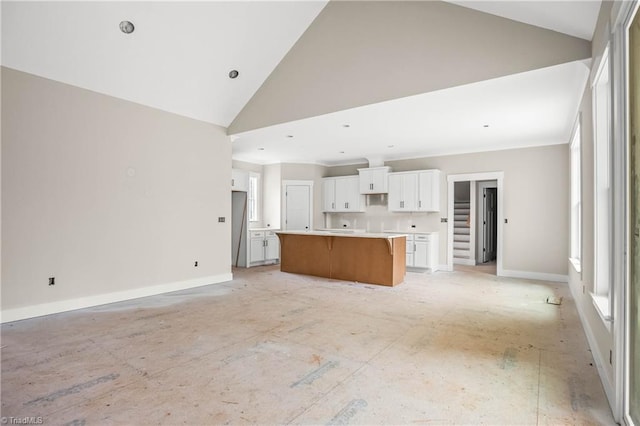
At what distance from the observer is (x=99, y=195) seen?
4.63 m

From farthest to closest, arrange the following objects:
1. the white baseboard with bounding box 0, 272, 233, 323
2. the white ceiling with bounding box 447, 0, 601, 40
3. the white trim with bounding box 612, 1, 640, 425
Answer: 1. the white baseboard with bounding box 0, 272, 233, 323
2. the white ceiling with bounding box 447, 0, 601, 40
3. the white trim with bounding box 612, 1, 640, 425

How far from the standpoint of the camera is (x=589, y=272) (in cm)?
329

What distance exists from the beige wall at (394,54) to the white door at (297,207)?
3385mm

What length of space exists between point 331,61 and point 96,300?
15.1 ft

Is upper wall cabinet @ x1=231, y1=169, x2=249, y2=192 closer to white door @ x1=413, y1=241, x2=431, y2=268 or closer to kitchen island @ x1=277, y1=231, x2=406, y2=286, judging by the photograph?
kitchen island @ x1=277, y1=231, x2=406, y2=286

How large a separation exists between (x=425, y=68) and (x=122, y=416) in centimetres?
435

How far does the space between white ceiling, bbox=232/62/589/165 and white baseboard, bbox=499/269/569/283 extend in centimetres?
248

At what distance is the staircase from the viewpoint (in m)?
8.85

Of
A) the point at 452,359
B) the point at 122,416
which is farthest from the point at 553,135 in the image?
the point at 122,416

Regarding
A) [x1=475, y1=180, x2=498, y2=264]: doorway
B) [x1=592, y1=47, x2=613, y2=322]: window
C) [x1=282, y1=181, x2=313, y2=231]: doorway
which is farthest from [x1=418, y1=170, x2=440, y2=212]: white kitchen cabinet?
[x1=592, y1=47, x2=613, y2=322]: window

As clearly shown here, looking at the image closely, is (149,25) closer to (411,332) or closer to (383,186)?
(411,332)

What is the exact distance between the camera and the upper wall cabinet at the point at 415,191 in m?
7.59

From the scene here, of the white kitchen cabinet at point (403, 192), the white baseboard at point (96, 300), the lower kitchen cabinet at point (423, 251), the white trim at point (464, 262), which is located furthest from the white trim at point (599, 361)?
the white baseboard at point (96, 300)

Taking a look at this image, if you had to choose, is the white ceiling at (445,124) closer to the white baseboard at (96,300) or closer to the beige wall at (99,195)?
the beige wall at (99,195)
